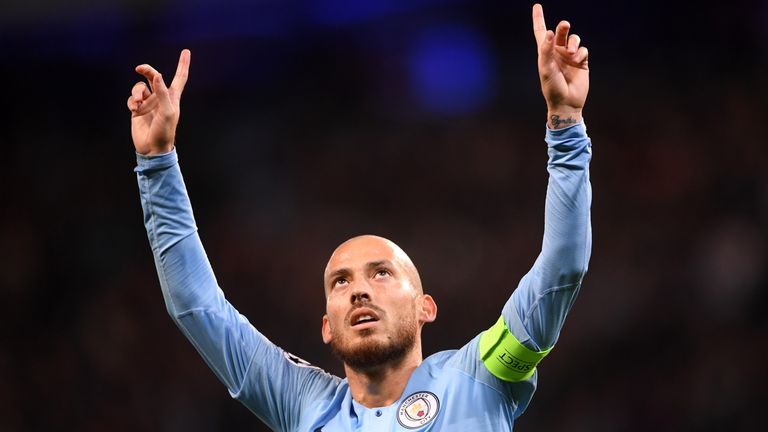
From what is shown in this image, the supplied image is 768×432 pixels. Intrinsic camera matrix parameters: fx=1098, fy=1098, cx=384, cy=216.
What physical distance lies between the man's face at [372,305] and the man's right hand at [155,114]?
33.9 inches

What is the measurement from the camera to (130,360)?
9.39m

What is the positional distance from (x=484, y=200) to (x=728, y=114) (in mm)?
2065

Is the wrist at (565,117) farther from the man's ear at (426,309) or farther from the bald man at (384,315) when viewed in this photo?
the man's ear at (426,309)

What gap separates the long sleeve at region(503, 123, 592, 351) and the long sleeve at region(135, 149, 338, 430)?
1.00 m

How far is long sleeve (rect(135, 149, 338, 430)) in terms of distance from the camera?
4.32 meters

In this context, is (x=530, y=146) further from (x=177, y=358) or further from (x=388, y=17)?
(x=177, y=358)

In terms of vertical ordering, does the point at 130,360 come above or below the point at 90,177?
below

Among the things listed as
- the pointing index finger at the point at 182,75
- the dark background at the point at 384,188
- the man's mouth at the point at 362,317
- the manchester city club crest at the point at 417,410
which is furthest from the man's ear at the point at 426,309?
the dark background at the point at 384,188

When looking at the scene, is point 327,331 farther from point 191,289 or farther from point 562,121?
point 562,121

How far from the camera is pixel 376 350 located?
4215 millimetres

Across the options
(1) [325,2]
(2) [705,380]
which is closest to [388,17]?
(1) [325,2]

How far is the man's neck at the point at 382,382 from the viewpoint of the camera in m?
4.28

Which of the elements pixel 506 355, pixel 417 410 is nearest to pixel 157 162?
pixel 417 410

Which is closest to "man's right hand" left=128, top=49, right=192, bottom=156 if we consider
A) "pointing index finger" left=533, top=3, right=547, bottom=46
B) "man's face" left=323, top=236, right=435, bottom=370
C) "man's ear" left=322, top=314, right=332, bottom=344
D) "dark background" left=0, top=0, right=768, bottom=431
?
"man's face" left=323, top=236, right=435, bottom=370
